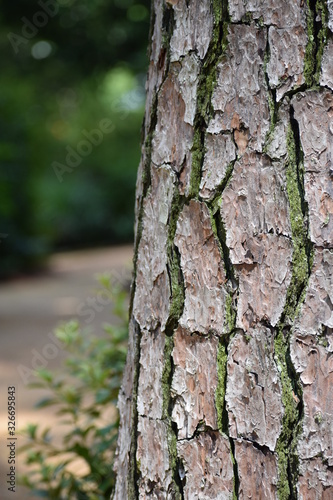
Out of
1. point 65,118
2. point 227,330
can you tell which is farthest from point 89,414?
point 65,118

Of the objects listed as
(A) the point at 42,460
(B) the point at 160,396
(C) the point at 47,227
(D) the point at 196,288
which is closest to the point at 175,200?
(D) the point at 196,288

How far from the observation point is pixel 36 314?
841 cm

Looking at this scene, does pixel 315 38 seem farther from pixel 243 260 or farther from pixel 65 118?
pixel 65 118

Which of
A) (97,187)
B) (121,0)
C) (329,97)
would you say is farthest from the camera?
(97,187)

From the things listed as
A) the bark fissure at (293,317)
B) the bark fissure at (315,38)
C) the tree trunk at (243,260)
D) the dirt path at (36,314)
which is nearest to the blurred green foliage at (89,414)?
the dirt path at (36,314)

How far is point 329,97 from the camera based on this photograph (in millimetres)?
1190

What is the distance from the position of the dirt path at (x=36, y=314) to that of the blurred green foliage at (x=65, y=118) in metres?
0.88

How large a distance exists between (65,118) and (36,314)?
11.0 meters

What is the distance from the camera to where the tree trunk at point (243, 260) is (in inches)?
46.9

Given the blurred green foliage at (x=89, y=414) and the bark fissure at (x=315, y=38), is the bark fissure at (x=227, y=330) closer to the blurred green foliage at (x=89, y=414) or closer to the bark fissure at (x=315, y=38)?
the bark fissure at (x=315, y=38)

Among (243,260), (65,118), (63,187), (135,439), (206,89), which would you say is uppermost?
(65,118)

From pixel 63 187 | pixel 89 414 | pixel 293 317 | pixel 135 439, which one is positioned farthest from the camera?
pixel 63 187

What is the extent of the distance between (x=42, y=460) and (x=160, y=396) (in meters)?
1.41

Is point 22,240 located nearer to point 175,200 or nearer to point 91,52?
point 91,52
